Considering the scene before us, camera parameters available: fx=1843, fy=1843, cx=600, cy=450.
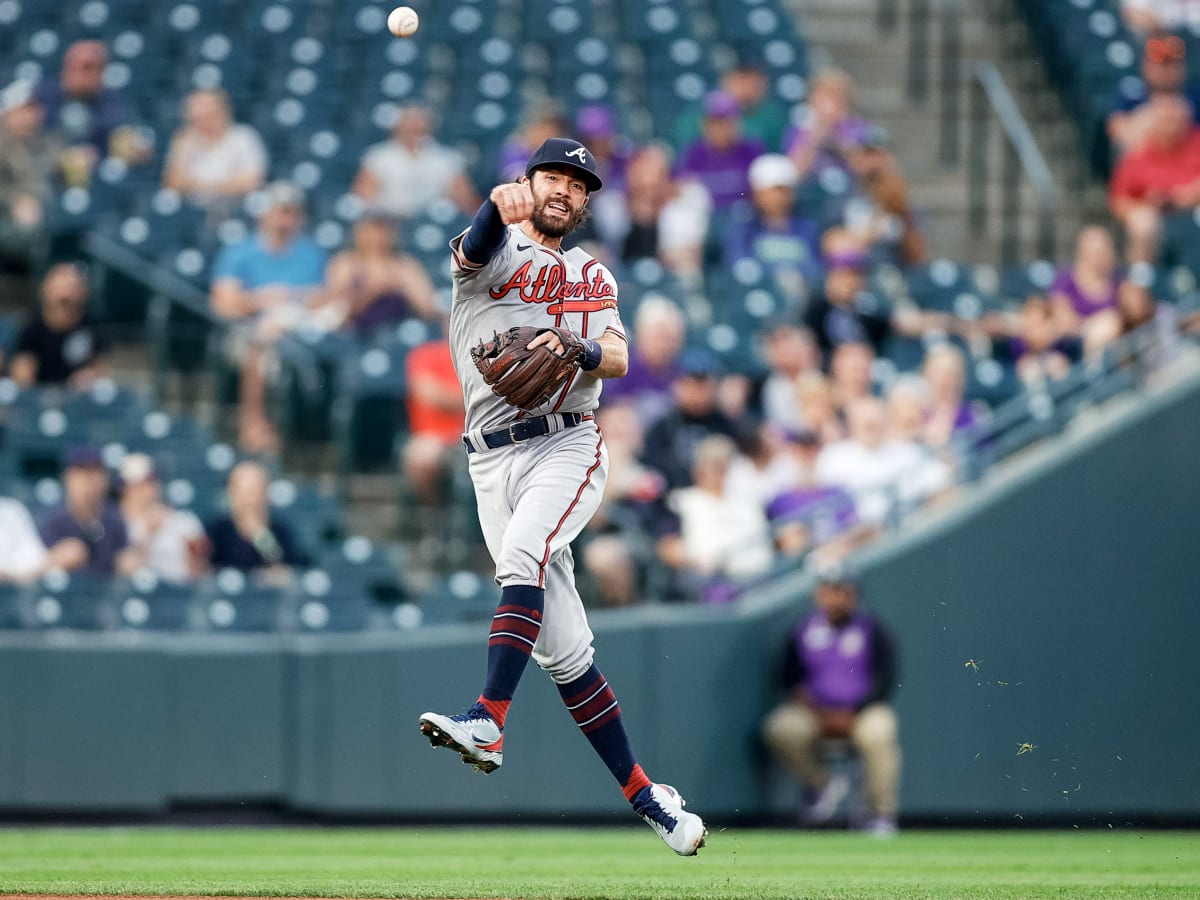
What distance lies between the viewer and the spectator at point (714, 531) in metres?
8.70

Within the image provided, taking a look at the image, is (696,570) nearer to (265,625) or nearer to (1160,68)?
(265,625)

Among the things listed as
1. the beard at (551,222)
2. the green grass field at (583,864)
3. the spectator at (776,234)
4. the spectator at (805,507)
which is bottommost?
the green grass field at (583,864)

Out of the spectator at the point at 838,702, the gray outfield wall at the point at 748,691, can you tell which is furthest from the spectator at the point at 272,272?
the spectator at the point at 838,702

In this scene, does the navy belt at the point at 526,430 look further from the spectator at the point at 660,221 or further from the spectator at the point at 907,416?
the spectator at the point at 660,221

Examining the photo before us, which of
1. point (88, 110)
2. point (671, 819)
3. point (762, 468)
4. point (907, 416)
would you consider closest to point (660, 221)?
point (762, 468)

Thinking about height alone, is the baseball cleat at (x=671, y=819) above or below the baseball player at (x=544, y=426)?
below

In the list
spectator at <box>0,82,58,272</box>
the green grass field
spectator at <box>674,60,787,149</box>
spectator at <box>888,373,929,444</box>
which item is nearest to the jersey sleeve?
the green grass field

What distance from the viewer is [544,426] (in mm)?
5176

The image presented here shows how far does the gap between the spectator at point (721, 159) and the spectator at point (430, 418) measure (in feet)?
7.86

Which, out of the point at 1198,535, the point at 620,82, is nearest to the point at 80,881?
the point at 1198,535

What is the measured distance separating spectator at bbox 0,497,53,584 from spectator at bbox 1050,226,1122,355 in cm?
528

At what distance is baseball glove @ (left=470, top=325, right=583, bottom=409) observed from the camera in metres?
4.84

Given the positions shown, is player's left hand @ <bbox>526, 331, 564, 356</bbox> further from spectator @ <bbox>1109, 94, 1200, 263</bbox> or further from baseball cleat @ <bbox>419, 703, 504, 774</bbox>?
spectator @ <bbox>1109, 94, 1200, 263</bbox>

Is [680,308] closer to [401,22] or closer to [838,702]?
[838,702]
